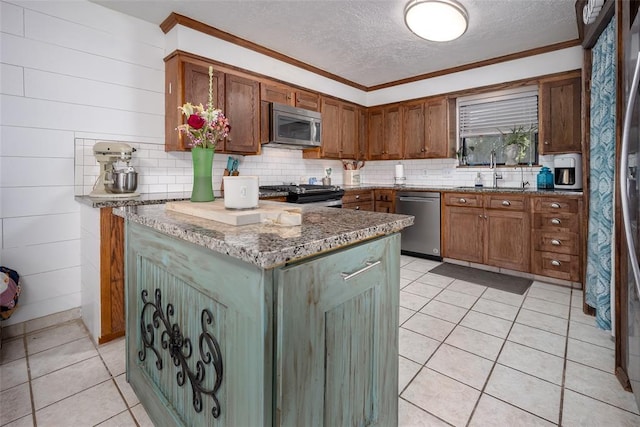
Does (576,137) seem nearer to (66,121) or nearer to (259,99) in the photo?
(259,99)

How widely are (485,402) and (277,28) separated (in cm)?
338

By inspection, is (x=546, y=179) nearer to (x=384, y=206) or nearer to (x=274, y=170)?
(x=384, y=206)

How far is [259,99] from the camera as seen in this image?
3574 millimetres

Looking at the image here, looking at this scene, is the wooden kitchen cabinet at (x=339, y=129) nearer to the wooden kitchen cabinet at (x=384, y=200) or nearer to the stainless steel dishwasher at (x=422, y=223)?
the wooden kitchen cabinet at (x=384, y=200)

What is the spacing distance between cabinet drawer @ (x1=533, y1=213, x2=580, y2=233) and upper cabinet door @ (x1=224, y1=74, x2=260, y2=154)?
3.06m

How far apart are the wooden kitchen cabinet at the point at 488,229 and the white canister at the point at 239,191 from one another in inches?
126

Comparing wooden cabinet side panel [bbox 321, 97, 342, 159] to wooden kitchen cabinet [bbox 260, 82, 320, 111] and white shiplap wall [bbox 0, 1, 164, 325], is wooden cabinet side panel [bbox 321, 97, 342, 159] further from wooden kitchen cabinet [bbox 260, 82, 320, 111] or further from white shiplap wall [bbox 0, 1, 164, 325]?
white shiplap wall [bbox 0, 1, 164, 325]

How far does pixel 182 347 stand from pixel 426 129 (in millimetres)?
4232

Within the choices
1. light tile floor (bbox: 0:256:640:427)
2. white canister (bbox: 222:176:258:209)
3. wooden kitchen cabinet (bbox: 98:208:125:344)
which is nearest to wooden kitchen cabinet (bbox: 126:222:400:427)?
white canister (bbox: 222:176:258:209)

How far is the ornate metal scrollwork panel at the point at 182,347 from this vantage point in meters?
1.03

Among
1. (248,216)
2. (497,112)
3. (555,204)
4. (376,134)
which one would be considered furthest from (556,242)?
(248,216)

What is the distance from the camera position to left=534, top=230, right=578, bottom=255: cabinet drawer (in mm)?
3209

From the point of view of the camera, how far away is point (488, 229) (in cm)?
374

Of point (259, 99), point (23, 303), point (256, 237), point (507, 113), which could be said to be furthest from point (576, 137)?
point (23, 303)
